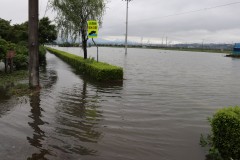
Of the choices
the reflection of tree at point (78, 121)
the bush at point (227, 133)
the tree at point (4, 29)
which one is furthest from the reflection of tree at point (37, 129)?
the tree at point (4, 29)

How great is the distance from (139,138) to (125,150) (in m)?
0.87

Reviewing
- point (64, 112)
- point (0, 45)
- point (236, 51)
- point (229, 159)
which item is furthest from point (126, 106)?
point (236, 51)

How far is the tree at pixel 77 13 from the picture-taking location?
23.2 m

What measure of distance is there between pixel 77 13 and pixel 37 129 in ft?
58.7

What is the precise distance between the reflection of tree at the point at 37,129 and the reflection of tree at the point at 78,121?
466 mm

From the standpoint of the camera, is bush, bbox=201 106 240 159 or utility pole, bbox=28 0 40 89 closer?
bush, bbox=201 106 240 159

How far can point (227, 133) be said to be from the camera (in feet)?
16.4

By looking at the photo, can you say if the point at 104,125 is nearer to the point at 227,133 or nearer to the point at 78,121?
the point at 78,121

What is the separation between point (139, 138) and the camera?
21.3 ft

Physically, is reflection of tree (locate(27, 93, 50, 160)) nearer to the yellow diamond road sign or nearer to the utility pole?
the utility pole

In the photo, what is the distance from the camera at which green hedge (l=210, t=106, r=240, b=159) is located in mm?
4941

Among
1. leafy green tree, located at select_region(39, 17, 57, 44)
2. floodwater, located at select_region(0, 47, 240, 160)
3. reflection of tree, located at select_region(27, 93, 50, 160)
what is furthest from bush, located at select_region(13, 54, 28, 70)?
leafy green tree, located at select_region(39, 17, 57, 44)

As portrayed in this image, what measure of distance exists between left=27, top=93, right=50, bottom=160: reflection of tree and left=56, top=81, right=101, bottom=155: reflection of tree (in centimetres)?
47

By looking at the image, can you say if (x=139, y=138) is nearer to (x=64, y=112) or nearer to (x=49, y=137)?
(x=49, y=137)
